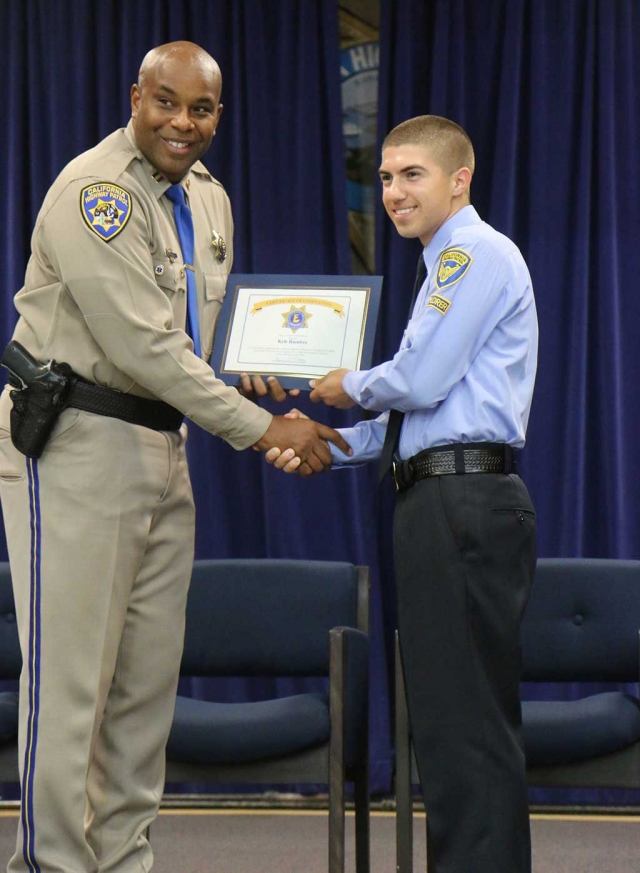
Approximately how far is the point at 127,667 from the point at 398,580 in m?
0.74

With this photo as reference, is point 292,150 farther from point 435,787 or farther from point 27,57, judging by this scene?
point 435,787

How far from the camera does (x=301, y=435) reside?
3.25 m

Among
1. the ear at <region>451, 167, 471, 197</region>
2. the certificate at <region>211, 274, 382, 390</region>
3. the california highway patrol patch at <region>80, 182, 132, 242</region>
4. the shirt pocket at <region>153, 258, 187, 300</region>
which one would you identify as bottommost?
the certificate at <region>211, 274, 382, 390</region>

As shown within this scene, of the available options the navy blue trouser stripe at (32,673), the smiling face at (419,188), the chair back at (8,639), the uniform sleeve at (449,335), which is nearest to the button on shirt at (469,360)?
the uniform sleeve at (449,335)

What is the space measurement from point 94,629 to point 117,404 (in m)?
0.56

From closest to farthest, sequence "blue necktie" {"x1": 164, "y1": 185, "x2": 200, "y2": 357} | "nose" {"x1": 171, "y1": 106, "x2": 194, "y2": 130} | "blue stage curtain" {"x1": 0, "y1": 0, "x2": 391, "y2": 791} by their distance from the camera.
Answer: "nose" {"x1": 171, "y1": 106, "x2": 194, "y2": 130} → "blue necktie" {"x1": 164, "y1": 185, "x2": 200, "y2": 357} → "blue stage curtain" {"x1": 0, "y1": 0, "x2": 391, "y2": 791}

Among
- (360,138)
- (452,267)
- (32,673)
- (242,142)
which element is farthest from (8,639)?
(360,138)

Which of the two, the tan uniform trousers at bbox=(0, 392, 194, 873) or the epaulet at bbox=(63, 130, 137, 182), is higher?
the epaulet at bbox=(63, 130, 137, 182)

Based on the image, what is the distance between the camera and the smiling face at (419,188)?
2992 mm

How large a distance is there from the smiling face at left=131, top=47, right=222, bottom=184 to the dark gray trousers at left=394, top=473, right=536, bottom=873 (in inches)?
42.3

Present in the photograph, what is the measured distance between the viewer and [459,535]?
2768 millimetres

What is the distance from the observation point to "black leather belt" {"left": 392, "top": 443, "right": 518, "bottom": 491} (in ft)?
9.18

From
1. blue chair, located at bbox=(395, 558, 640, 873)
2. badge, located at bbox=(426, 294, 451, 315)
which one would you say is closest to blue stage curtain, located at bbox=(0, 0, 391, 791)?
blue chair, located at bbox=(395, 558, 640, 873)

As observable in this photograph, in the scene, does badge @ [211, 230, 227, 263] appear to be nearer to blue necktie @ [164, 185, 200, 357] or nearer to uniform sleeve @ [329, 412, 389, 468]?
blue necktie @ [164, 185, 200, 357]
